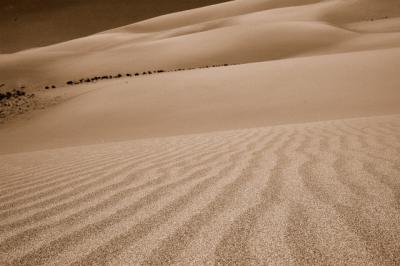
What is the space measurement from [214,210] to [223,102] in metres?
9.00

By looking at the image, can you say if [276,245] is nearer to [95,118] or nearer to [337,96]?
[337,96]

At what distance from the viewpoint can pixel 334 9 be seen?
35.8m

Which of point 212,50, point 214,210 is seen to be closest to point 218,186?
point 214,210

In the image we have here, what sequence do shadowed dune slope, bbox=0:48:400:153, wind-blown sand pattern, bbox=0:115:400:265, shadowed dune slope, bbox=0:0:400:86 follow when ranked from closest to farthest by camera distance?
wind-blown sand pattern, bbox=0:115:400:265, shadowed dune slope, bbox=0:48:400:153, shadowed dune slope, bbox=0:0:400:86

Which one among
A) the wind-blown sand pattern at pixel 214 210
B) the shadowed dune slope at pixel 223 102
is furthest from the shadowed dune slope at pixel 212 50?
the wind-blown sand pattern at pixel 214 210

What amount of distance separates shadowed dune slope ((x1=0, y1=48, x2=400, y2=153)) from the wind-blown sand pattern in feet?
17.7

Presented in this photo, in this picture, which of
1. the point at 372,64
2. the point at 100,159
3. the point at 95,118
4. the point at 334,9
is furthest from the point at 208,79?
the point at 334,9

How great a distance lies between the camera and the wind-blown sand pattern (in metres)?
1.66

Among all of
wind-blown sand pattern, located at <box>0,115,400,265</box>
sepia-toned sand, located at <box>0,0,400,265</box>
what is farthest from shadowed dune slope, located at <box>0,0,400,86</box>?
wind-blown sand pattern, located at <box>0,115,400,265</box>

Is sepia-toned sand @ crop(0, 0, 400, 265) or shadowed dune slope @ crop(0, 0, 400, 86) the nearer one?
sepia-toned sand @ crop(0, 0, 400, 265)

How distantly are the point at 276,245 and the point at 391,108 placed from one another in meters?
Answer: 8.19

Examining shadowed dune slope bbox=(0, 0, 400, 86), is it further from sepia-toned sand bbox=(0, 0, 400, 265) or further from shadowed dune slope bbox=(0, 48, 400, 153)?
sepia-toned sand bbox=(0, 0, 400, 265)

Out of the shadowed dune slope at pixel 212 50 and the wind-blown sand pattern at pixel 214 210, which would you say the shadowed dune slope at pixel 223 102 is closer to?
the wind-blown sand pattern at pixel 214 210

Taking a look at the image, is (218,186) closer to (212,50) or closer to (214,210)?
(214,210)
